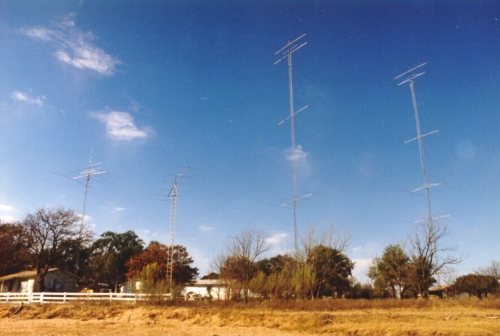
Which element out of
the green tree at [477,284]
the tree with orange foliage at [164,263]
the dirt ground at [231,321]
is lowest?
the dirt ground at [231,321]

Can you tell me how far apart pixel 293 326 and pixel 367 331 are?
435 cm

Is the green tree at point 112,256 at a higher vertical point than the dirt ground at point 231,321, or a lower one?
higher

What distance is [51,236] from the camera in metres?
43.4

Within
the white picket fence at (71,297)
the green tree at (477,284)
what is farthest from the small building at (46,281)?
the green tree at (477,284)

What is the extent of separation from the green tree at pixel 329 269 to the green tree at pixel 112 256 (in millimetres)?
30204

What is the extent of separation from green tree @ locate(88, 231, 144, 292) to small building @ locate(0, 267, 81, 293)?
4.99 m

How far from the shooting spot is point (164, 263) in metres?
54.8

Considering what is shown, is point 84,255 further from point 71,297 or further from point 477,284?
point 477,284

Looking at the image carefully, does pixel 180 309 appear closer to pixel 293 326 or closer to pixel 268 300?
pixel 268 300

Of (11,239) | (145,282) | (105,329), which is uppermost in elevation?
(11,239)

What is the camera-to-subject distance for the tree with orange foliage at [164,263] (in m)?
54.1

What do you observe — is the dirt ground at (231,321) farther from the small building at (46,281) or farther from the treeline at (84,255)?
the small building at (46,281)

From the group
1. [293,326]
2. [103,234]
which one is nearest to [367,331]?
[293,326]

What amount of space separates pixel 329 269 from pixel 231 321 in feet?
74.9
